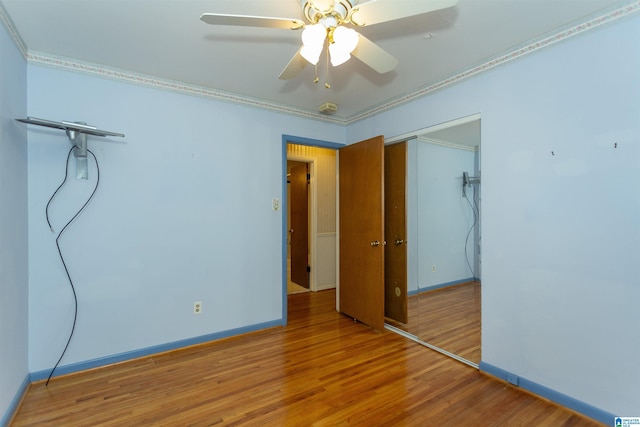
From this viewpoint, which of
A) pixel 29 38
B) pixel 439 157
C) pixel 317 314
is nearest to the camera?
pixel 29 38

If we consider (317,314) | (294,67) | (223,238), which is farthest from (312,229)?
(294,67)

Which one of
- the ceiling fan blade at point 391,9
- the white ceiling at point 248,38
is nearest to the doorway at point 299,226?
the white ceiling at point 248,38

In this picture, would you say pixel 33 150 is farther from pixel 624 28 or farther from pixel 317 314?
pixel 624 28

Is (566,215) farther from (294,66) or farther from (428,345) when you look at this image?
(294,66)

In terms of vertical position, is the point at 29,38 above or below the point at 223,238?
above

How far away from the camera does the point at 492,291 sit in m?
2.30

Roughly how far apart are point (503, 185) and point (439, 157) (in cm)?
242

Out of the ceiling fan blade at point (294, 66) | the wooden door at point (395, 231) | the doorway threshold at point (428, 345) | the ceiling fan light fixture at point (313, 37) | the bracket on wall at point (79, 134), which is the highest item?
the ceiling fan blade at point (294, 66)

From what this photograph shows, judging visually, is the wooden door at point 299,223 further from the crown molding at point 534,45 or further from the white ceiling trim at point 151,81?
the crown molding at point 534,45

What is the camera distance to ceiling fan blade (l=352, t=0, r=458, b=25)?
1188 millimetres

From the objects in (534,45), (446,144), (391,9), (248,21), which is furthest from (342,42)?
(446,144)

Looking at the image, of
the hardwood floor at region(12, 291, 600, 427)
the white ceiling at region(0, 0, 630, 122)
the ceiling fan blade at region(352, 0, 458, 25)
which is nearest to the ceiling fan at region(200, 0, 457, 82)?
the ceiling fan blade at region(352, 0, 458, 25)

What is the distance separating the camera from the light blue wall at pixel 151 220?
7.32 ft

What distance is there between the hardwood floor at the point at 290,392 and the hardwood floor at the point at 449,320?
0.24m
